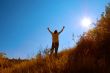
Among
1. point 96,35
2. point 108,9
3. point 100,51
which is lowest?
point 100,51

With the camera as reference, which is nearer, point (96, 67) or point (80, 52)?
point (96, 67)

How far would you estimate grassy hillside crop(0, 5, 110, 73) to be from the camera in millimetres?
12031

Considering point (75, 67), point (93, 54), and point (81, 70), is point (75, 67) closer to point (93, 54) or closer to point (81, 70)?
point (81, 70)

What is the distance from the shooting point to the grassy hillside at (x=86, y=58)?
474 inches

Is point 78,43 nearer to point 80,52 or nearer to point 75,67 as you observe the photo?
point 80,52

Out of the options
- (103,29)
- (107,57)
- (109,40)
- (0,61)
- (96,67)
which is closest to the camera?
(96,67)

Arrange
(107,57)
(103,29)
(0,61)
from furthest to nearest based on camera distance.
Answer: (0,61)
(103,29)
(107,57)

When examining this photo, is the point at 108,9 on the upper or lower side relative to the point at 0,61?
upper

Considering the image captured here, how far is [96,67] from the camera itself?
11852 millimetres

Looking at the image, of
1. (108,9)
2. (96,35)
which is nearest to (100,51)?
(96,35)

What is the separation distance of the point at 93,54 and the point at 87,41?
1787 mm

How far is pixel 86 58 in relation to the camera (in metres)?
12.9

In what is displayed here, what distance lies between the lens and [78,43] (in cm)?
1588

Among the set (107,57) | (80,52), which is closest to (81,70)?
(107,57)
